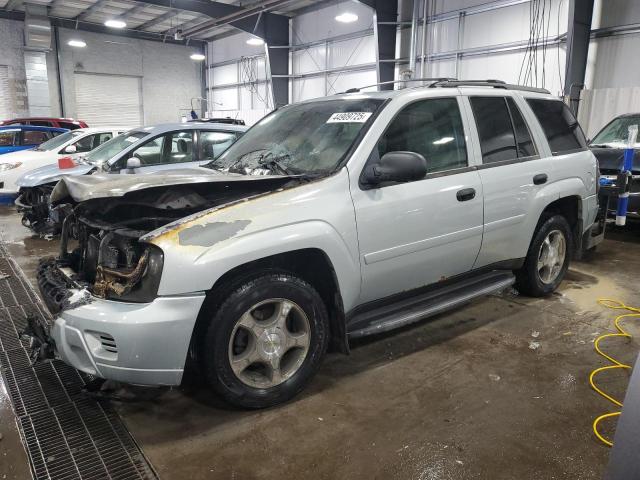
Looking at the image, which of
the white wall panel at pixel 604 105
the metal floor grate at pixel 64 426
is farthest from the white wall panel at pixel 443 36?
the metal floor grate at pixel 64 426

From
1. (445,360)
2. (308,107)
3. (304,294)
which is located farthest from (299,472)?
(308,107)

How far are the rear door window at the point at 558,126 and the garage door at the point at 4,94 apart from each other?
19223 mm

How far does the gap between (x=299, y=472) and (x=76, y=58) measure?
69.7 feet

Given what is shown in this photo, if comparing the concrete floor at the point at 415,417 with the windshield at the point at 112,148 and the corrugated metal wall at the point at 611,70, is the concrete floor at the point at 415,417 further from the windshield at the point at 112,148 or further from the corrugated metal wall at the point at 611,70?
the corrugated metal wall at the point at 611,70

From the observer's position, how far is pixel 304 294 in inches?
106

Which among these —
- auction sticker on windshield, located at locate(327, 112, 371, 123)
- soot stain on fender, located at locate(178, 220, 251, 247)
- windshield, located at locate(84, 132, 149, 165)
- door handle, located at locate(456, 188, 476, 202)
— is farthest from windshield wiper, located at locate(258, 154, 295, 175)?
windshield, located at locate(84, 132, 149, 165)

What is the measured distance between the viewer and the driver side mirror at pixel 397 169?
2744 mm

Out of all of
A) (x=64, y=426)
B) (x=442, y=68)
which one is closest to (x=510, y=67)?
(x=442, y=68)

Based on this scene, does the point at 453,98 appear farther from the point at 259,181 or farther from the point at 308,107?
the point at 259,181

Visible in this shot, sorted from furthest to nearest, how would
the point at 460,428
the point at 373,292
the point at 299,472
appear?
the point at 373,292
the point at 460,428
the point at 299,472

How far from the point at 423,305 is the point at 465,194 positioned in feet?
2.62

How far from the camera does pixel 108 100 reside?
20.4 meters

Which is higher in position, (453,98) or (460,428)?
(453,98)

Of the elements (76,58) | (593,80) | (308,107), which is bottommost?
(308,107)
